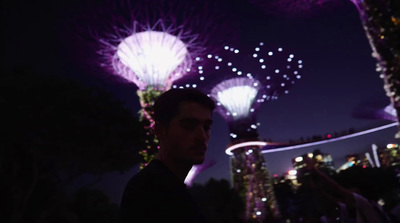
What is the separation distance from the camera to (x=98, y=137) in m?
17.1

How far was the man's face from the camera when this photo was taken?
1717mm

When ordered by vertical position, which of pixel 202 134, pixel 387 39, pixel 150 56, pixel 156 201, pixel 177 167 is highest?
pixel 150 56

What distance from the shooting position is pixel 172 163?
1729 mm

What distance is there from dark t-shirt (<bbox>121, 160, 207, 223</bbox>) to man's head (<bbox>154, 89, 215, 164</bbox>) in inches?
9.5

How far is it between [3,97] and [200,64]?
462 inches

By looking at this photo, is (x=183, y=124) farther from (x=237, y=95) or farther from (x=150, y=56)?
(x=237, y=95)

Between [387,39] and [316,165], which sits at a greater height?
[387,39]

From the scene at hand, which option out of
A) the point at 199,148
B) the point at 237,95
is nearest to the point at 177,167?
the point at 199,148

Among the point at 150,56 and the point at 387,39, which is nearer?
the point at 387,39

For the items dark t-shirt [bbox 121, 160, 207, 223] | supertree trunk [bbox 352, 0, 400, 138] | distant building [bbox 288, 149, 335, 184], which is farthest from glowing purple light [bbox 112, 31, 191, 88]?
dark t-shirt [bbox 121, 160, 207, 223]

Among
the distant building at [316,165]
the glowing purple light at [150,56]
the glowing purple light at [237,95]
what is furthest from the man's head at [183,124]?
the glowing purple light at [237,95]

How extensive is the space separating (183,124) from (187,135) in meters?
0.07

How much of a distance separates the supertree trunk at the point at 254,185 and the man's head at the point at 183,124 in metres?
24.8

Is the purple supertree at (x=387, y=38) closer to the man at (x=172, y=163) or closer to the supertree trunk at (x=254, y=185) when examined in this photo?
the man at (x=172, y=163)
